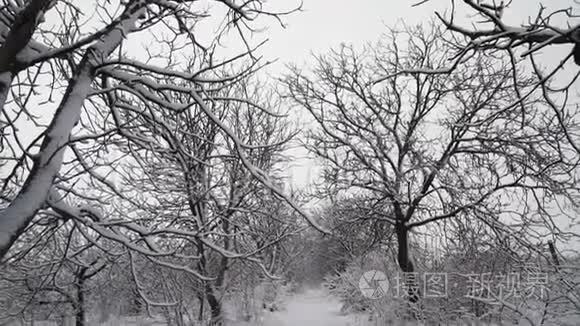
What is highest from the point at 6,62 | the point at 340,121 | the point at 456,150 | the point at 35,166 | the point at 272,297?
the point at 340,121

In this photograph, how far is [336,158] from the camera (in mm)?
10453

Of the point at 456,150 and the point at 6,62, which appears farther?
the point at 456,150

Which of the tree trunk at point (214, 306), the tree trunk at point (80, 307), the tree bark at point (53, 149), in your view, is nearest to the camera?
the tree bark at point (53, 149)

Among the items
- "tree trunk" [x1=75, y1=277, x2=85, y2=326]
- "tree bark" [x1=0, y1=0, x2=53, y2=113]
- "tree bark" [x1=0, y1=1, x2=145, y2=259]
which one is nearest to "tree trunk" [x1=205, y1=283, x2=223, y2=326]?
"tree trunk" [x1=75, y1=277, x2=85, y2=326]

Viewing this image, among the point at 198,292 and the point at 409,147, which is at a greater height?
the point at 409,147

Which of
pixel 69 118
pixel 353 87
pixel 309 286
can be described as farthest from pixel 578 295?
pixel 309 286

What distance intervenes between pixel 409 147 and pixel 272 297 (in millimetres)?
10998

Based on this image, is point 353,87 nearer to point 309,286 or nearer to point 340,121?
point 340,121

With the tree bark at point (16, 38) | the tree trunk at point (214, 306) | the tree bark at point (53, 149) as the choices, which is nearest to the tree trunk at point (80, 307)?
the tree trunk at point (214, 306)

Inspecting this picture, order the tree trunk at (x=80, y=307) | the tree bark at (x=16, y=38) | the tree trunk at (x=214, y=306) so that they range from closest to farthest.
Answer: the tree bark at (x=16, y=38) → the tree trunk at (x=214, y=306) → the tree trunk at (x=80, y=307)

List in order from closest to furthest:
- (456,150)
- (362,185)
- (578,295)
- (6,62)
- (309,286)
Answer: (6,62)
(578,295)
(456,150)
(362,185)
(309,286)

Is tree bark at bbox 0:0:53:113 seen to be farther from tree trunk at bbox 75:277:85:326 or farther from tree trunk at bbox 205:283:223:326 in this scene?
tree trunk at bbox 75:277:85:326

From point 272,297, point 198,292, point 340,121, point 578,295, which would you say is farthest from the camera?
point 272,297

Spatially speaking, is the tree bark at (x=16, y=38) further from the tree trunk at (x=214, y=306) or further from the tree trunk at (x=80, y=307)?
the tree trunk at (x=80, y=307)
